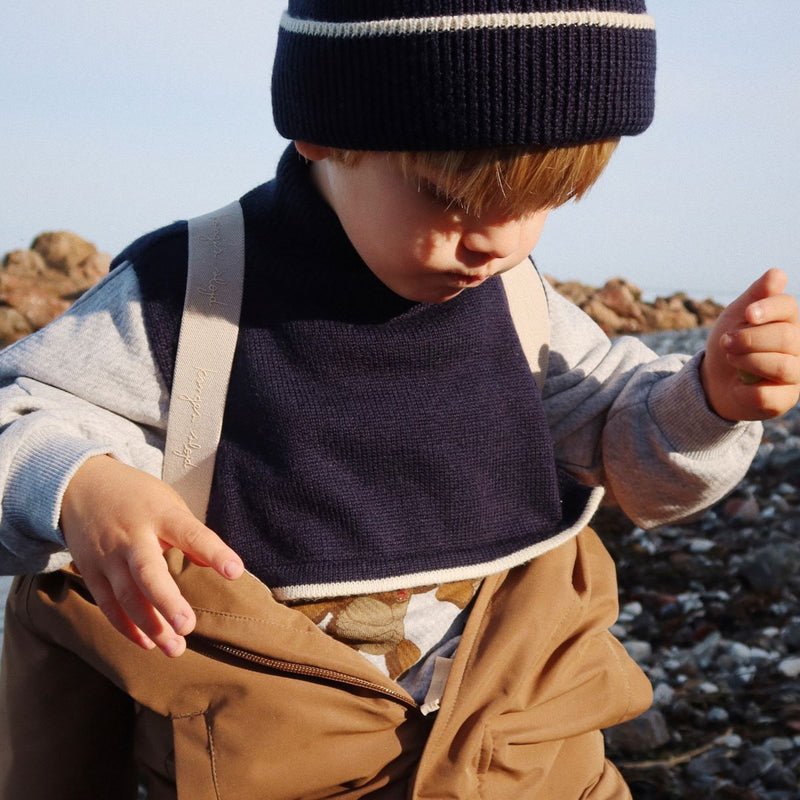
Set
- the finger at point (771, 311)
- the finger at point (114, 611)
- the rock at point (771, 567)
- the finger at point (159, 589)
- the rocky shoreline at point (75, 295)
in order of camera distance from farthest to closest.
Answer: the rocky shoreline at point (75, 295) < the rock at point (771, 567) < the finger at point (771, 311) < the finger at point (114, 611) < the finger at point (159, 589)

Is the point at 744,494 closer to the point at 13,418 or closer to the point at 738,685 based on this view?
the point at 738,685

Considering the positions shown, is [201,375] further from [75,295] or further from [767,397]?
[75,295]

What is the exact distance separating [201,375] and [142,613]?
0.54m

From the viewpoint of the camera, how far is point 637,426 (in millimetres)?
2293

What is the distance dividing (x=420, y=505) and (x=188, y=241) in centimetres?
68

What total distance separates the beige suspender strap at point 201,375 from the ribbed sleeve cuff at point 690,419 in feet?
2.83

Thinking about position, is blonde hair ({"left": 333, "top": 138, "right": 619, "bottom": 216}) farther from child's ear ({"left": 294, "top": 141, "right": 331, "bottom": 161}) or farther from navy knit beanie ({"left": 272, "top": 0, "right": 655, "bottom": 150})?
child's ear ({"left": 294, "top": 141, "right": 331, "bottom": 161})

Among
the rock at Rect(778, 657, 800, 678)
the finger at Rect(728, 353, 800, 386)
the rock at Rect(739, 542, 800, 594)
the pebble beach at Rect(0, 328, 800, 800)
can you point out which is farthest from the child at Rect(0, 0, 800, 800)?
the rock at Rect(739, 542, 800, 594)

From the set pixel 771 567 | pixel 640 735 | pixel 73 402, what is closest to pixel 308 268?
pixel 73 402

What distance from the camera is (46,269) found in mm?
8023

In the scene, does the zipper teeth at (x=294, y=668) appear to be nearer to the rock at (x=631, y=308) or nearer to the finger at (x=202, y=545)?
the finger at (x=202, y=545)

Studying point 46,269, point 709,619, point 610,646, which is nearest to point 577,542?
point 610,646

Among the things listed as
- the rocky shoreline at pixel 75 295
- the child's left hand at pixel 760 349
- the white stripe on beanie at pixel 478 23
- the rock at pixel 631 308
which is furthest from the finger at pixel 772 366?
the rock at pixel 631 308

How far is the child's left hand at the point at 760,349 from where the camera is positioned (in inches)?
79.4
